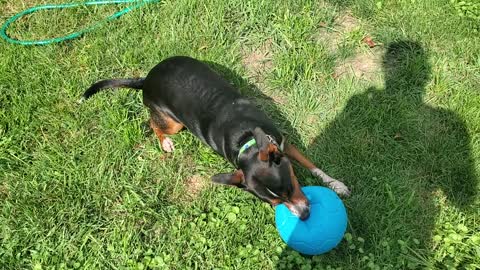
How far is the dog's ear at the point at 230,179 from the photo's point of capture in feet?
12.7

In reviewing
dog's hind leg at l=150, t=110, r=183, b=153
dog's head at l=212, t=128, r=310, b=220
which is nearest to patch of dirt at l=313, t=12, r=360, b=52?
dog's hind leg at l=150, t=110, r=183, b=153

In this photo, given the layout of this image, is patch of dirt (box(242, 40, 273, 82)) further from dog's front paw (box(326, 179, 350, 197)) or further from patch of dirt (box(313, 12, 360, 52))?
dog's front paw (box(326, 179, 350, 197))

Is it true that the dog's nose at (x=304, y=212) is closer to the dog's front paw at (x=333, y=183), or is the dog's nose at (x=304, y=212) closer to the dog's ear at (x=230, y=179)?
the dog's ear at (x=230, y=179)

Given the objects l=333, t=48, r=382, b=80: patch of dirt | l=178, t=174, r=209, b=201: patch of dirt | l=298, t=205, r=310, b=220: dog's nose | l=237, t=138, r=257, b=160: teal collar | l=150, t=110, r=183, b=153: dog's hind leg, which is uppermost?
l=237, t=138, r=257, b=160: teal collar

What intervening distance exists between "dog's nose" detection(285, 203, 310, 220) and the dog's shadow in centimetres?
48

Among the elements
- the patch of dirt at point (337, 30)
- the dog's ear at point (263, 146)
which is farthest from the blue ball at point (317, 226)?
the patch of dirt at point (337, 30)

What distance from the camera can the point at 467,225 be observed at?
4262 mm

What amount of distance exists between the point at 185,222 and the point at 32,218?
1387 mm

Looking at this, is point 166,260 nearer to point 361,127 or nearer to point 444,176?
point 361,127

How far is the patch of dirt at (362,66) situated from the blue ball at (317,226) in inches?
71.8

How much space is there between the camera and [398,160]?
4766 mm

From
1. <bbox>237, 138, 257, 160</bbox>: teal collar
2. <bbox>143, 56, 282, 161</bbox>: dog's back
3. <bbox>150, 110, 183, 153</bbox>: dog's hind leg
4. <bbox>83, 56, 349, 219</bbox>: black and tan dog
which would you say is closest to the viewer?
<bbox>83, 56, 349, 219</bbox>: black and tan dog

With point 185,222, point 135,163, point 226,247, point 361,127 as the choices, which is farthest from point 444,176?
point 135,163

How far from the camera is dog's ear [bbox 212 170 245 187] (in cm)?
388
